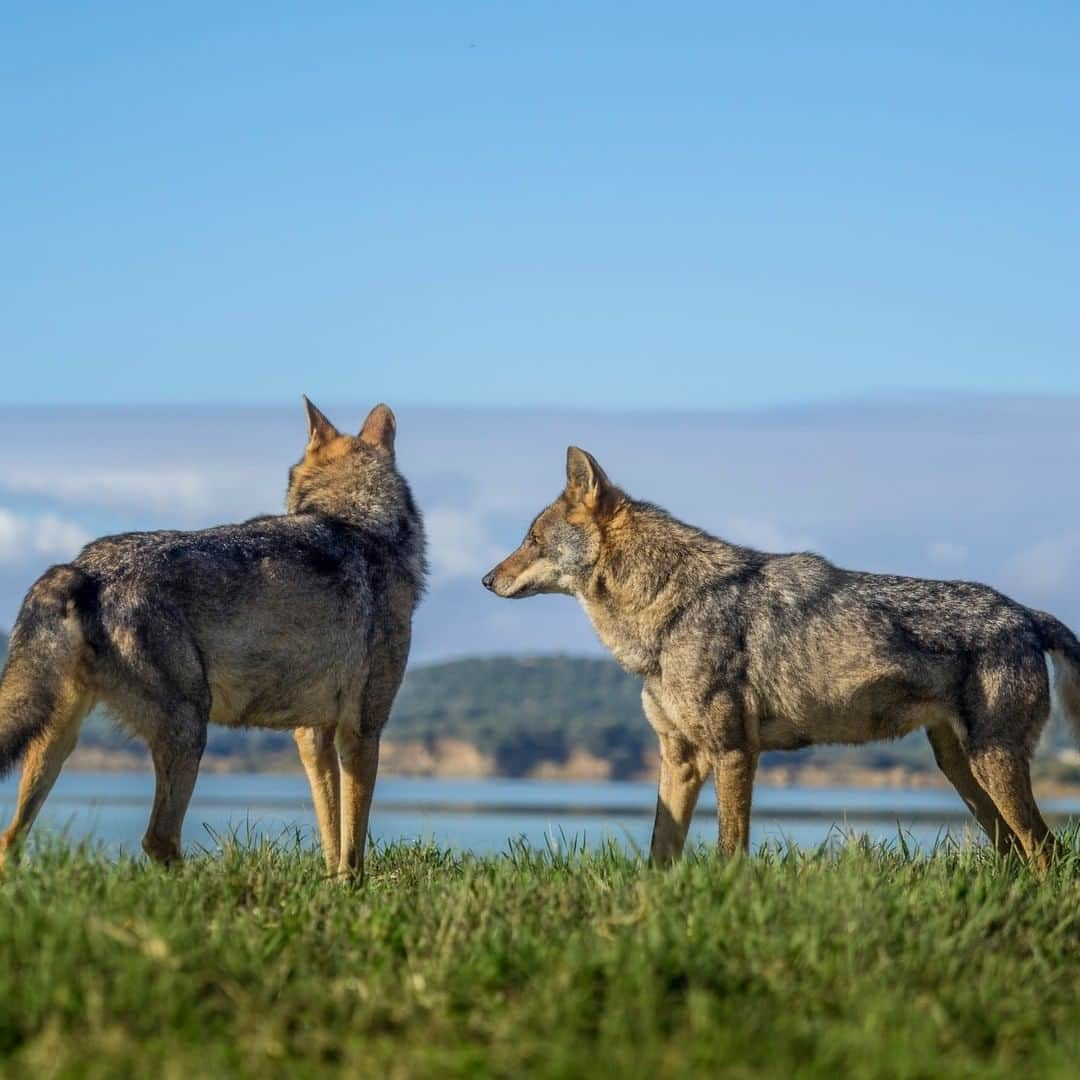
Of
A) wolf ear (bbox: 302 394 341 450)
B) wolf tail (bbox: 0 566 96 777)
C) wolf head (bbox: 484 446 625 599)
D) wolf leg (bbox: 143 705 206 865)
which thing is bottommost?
wolf leg (bbox: 143 705 206 865)

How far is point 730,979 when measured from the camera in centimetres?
633

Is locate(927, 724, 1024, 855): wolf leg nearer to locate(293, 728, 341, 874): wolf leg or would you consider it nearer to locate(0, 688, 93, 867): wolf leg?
locate(293, 728, 341, 874): wolf leg

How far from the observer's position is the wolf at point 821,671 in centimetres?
1038

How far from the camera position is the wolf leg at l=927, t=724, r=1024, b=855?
1080cm

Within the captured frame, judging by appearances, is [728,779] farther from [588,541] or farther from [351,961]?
[351,961]

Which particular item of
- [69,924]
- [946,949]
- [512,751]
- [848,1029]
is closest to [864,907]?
[946,949]

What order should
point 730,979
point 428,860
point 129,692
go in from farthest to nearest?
point 428,860, point 129,692, point 730,979

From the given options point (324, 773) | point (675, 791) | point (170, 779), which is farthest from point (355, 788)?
point (675, 791)

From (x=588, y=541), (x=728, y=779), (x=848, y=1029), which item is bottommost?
(x=848, y=1029)

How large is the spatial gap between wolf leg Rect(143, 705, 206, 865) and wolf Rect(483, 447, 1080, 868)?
299 cm

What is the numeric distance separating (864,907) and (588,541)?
4524mm

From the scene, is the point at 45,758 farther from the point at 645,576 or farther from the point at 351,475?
the point at 645,576

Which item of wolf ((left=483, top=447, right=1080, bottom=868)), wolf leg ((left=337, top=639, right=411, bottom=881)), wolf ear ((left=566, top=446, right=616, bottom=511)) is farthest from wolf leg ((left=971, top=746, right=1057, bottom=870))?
wolf leg ((left=337, top=639, right=411, bottom=881))

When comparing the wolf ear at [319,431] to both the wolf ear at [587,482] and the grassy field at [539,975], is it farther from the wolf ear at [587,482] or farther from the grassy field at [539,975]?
the grassy field at [539,975]
